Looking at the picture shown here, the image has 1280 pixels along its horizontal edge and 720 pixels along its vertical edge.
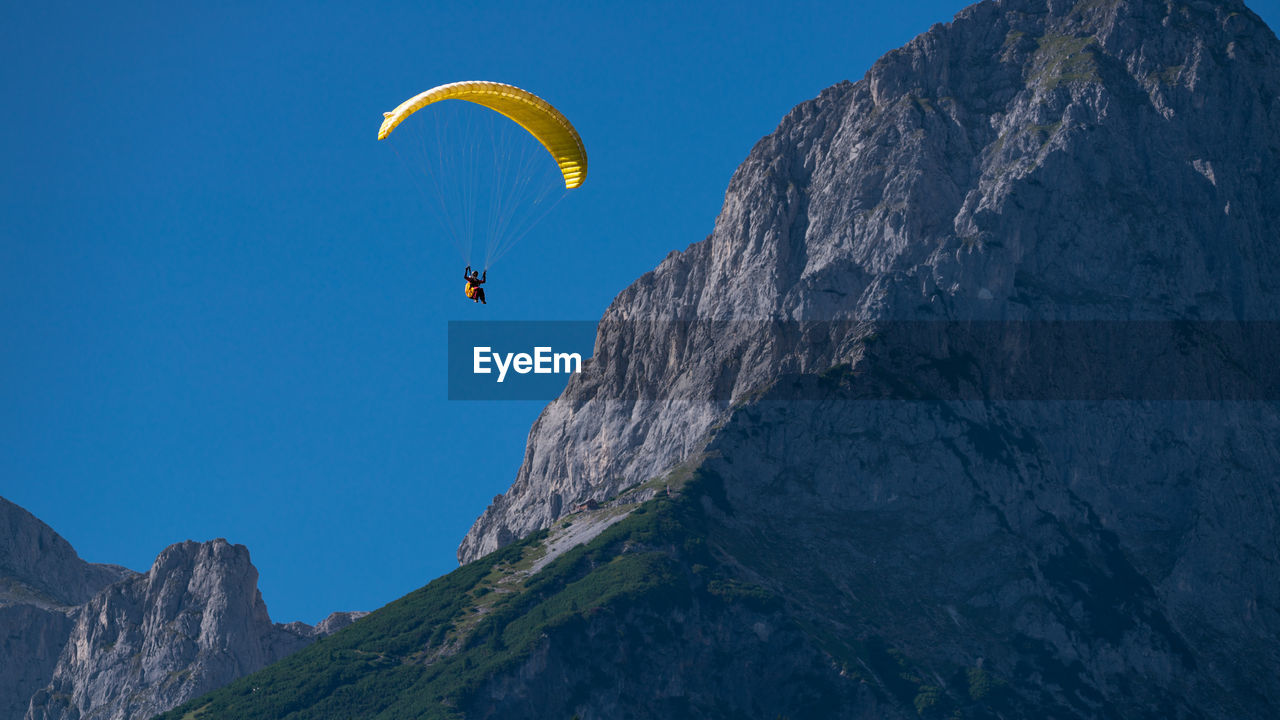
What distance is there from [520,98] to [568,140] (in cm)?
605

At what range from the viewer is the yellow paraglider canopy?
13650 cm

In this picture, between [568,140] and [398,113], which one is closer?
[398,113]

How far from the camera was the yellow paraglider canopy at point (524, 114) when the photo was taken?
136 metres

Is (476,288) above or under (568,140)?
under

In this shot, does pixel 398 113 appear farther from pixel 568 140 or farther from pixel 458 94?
pixel 568 140

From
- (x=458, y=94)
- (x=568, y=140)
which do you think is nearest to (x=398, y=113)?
(x=458, y=94)

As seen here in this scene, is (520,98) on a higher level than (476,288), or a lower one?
higher

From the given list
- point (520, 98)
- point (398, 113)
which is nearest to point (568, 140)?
point (520, 98)

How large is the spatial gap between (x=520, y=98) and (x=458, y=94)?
6.00 m

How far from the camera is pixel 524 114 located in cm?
14662

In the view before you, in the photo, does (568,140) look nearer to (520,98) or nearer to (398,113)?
(520,98)

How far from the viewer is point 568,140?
148 meters

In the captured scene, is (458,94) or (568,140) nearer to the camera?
(458,94)

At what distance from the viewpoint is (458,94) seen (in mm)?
138750
